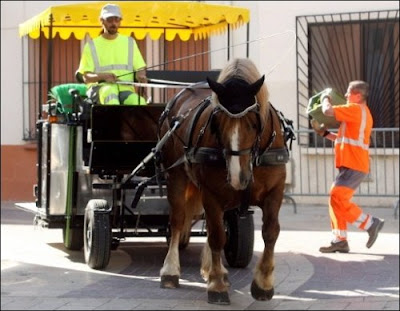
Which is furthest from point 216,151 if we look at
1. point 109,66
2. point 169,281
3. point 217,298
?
point 217,298

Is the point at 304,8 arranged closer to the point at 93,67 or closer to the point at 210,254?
the point at 210,254

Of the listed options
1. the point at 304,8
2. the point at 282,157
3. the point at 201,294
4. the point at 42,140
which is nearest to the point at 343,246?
the point at 201,294

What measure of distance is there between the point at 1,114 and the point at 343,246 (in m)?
4.35

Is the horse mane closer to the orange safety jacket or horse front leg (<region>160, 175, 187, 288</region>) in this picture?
horse front leg (<region>160, 175, 187, 288</region>)

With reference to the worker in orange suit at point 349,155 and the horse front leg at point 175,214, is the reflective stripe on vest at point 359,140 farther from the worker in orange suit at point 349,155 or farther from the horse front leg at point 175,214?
the horse front leg at point 175,214

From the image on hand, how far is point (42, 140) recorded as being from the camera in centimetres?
294

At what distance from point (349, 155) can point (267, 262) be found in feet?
5.46

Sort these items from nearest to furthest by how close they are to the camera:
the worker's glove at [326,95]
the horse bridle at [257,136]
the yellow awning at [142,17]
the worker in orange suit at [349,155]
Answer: the worker's glove at [326,95]
the yellow awning at [142,17]
the horse bridle at [257,136]
the worker in orange suit at [349,155]

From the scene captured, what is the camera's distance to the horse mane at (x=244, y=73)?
2738 mm

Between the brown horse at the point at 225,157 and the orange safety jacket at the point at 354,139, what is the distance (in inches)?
17.4

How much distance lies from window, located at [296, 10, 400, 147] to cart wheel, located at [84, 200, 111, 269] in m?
0.90

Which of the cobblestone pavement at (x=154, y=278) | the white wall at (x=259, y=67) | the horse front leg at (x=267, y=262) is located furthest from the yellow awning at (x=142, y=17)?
the cobblestone pavement at (x=154, y=278)

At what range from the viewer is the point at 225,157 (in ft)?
10.2

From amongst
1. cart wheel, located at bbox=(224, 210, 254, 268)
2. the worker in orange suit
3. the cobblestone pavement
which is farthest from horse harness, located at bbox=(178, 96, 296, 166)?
cart wheel, located at bbox=(224, 210, 254, 268)
